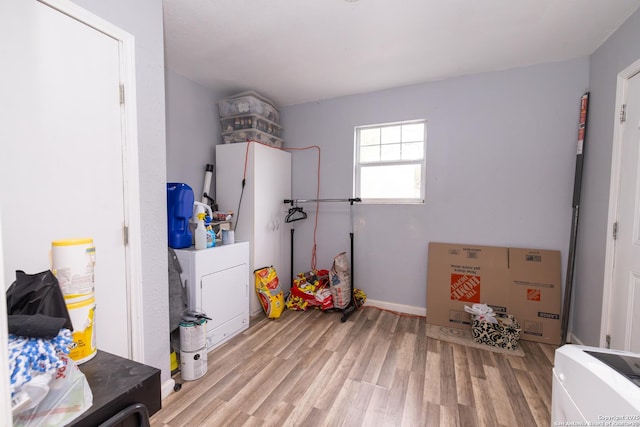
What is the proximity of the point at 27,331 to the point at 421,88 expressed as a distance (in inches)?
124

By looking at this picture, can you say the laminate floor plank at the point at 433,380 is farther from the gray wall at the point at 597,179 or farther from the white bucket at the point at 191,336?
the white bucket at the point at 191,336

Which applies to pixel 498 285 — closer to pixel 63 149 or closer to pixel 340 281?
pixel 340 281

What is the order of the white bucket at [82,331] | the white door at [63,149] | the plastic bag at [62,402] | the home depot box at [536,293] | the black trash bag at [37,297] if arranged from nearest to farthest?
the plastic bag at [62,402] → the black trash bag at [37,297] → the white bucket at [82,331] → the white door at [63,149] → the home depot box at [536,293]

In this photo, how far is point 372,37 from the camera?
198 centimetres

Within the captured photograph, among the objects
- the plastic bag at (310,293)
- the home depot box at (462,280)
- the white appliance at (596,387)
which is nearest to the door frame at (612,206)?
the home depot box at (462,280)

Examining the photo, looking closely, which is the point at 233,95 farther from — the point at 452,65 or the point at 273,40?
the point at 452,65

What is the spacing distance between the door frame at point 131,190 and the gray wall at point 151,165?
3 centimetres

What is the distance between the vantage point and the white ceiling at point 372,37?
1672mm

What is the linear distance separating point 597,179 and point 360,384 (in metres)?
2.33

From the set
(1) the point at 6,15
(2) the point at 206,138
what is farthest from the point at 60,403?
(2) the point at 206,138

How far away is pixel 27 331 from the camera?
582 mm

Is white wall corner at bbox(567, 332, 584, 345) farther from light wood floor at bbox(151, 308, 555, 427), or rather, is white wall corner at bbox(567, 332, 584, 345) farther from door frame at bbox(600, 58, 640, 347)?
door frame at bbox(600, 58, 640, 347)

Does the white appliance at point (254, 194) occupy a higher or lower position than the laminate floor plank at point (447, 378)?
higher

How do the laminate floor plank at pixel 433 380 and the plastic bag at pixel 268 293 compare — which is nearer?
the laminate floor plank at pixel 433 380
